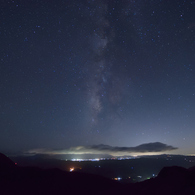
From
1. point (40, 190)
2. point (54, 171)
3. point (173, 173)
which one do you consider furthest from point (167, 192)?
point (54, 171)

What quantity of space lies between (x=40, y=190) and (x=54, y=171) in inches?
200

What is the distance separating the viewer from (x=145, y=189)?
16.4 m

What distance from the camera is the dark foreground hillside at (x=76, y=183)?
15.7 m

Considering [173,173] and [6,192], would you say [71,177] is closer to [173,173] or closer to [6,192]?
[6,192]

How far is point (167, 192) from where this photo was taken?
1461 centimetres

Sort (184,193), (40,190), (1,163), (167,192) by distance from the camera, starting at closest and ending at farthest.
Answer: (184,193) → (167,192) → (40,190) → (1,163)

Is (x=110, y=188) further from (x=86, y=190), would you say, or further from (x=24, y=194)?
(x=24, y=194)

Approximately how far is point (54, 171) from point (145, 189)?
12.4 metres

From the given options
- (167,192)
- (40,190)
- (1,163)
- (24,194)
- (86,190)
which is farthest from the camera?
(1,163)

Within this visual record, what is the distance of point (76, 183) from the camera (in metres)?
19.5

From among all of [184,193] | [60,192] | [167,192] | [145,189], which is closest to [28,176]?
[60,192]

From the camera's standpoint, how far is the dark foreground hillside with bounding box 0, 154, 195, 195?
1572cm

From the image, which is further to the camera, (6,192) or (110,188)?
(110,188)

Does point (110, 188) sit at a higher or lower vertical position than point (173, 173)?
lower
